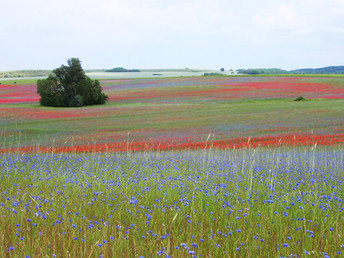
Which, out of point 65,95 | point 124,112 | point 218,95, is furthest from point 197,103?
point 65,95

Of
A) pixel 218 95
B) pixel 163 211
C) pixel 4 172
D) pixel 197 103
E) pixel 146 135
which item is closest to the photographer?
pixel 163 211

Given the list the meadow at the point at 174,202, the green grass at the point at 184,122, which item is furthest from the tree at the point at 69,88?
the meadow at the point at 174,202

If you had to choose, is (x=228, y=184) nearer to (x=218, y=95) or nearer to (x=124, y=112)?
(x=124, y=112)

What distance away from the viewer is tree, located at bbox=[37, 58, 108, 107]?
188 feet

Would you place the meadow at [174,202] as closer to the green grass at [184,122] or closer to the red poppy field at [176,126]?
the red poppy field at [176,126]

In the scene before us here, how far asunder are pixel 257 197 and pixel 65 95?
5282 cm

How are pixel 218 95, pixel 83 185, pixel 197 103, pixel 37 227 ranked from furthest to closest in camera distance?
pixel 218 95
pixel 197 103
pixel 83 185
pixel 37 227

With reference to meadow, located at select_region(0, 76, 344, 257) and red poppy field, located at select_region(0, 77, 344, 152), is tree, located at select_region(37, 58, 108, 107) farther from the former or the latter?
meadow, located at select_region(0, 76, 344, 257)

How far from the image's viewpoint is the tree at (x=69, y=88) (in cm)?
5734

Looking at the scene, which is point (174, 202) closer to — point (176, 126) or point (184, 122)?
point (176, 126)

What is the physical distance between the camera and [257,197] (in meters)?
8.12

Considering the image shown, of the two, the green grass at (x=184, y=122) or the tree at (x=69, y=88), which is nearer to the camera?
the green grass at (x=184, y=122)

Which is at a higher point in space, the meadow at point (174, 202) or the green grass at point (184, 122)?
the meadow at point (174, 202)

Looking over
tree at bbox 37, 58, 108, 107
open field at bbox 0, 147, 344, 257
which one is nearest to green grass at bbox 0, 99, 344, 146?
tree at bbox 37, 58, 108, 107
